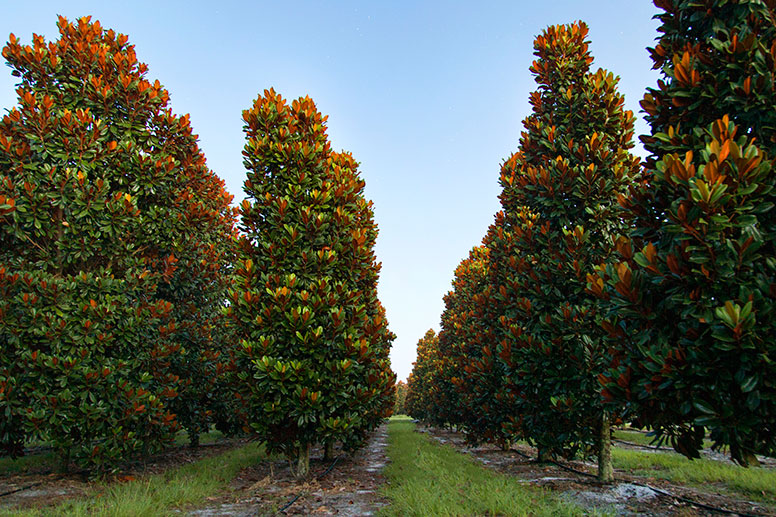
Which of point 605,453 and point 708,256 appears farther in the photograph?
point 605,453

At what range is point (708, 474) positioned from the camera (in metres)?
9.41

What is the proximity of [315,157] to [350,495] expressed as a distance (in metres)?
7.95

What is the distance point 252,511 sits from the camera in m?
7.21

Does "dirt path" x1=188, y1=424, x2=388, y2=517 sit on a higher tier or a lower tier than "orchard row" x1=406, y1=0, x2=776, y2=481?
lower

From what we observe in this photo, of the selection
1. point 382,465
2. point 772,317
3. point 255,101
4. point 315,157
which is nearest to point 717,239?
point 772,317

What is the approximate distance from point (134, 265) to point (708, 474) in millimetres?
14623

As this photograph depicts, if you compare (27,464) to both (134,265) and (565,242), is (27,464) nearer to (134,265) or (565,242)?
(134,265)

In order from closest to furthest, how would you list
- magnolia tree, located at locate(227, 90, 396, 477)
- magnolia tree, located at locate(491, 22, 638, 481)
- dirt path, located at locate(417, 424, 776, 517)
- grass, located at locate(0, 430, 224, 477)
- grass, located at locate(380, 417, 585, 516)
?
grass, located at locate(380, 417, 585, 516), dirt path, located at locate(417, 424, 776, 517), magnolia tree, located at locate(491, 22, 638, 481), magnolia tree, located at locate(227, 90, 396, 477), grass, located at locate(0, 430, 224, 477)

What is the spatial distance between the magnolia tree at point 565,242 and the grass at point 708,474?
2.19 meters

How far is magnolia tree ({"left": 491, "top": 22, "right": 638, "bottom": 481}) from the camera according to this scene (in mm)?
8523

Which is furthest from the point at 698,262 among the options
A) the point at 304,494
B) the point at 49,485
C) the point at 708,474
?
the point at 49,485

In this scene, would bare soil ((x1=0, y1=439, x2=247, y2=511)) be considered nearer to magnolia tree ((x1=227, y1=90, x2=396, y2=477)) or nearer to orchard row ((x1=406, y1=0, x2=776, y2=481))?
magnolia tree ((x1=227, y1=90, x2=396, y2=477))

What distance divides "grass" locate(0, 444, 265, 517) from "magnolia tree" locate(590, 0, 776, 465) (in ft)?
23.7

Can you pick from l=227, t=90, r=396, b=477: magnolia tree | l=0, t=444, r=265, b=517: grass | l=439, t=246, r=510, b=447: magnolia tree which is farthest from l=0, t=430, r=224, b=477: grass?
l=439, t=246, r=510, b=447: magnolia tree
